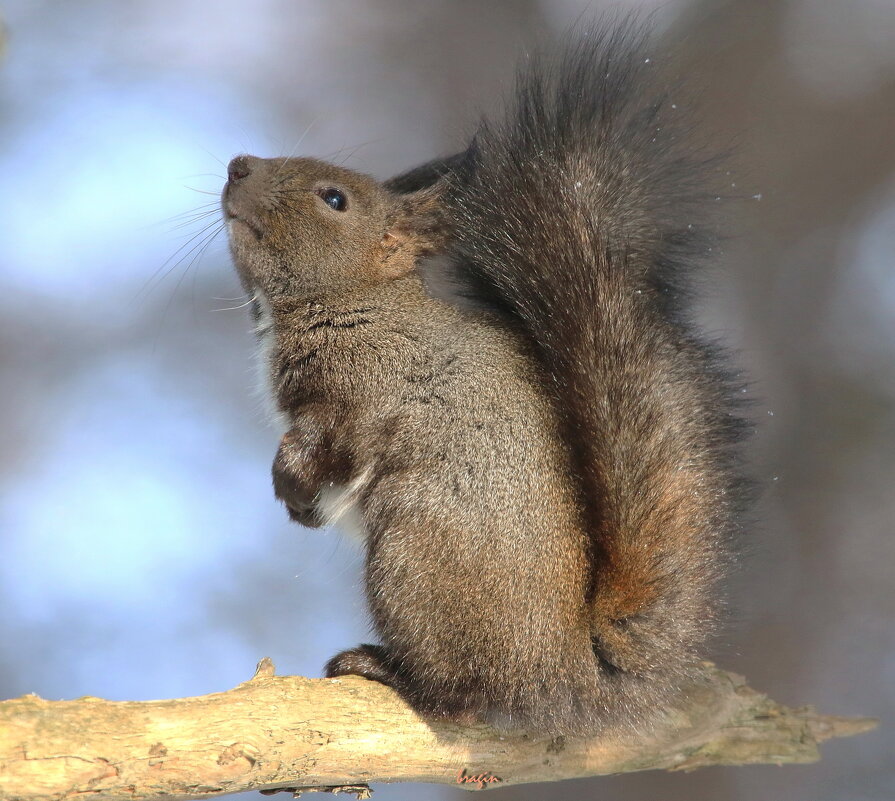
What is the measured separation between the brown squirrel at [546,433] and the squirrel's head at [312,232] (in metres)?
0.15

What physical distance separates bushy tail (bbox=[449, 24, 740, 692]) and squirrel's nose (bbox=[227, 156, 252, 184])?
0.58m

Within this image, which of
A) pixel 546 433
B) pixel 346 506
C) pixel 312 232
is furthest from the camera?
pixel 312 232

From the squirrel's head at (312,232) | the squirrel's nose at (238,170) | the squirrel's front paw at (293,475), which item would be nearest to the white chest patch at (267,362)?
the squirrel's head at (312,232)

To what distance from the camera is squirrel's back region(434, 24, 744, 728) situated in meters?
1.92

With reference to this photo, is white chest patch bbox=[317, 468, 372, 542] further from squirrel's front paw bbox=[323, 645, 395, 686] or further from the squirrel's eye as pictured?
the squirrel's eye

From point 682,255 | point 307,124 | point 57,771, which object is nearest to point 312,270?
point 682,255

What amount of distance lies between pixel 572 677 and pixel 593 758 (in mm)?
374

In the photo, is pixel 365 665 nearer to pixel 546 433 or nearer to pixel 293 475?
pixel 293 475

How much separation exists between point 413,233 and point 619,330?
65cm

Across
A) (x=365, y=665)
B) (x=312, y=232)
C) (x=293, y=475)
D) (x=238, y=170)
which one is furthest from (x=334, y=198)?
(x=365, y=665)

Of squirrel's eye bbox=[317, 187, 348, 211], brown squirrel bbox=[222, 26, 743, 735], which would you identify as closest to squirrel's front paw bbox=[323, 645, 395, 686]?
brown squirrel bbox=[222, 26, 743, 735]

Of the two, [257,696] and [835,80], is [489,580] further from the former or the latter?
[835,80]

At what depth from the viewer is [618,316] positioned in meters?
1.96

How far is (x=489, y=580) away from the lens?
A: 1899mm
